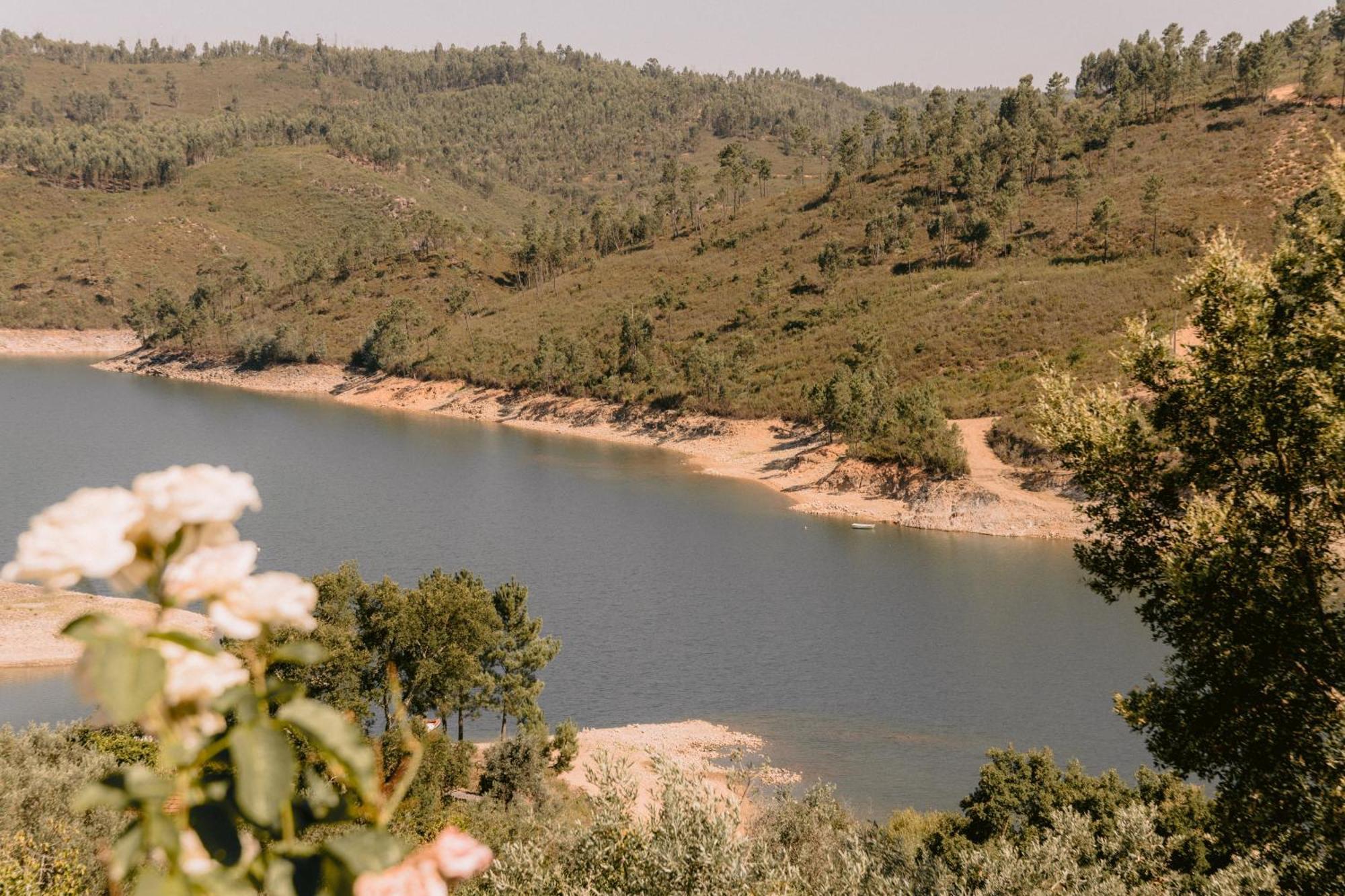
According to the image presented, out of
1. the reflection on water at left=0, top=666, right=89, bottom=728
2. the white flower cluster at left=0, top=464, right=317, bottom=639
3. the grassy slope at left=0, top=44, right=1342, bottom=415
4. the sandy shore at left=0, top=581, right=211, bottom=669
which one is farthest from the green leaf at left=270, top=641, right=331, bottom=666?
the grassy slope at left=0, top=44, right=1342, bottom=415

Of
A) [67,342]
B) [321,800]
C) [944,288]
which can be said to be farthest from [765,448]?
[67,342]

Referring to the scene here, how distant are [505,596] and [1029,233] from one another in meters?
101

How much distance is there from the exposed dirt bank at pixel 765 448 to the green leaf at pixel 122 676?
67.7 metres

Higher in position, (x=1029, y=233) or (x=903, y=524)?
(x=1029, y=233)

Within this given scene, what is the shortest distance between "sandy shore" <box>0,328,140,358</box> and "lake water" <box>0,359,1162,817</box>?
81897 millimetres

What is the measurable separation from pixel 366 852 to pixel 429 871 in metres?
0.15

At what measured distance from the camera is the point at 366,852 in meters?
1.92

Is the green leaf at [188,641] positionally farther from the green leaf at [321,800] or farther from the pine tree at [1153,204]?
the pine tree at [1153,204]

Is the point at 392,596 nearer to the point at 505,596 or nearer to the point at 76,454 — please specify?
the point at 505,596

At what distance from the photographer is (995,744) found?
37031mm

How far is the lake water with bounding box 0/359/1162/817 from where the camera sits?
38.2 metres

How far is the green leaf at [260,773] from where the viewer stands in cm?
178

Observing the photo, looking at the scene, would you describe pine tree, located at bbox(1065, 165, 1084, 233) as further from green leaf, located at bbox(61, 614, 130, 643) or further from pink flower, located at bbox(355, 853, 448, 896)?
green leaf, located at bbox(61, 614, 130, 643)

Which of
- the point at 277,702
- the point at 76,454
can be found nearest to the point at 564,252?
the point at 76,454
